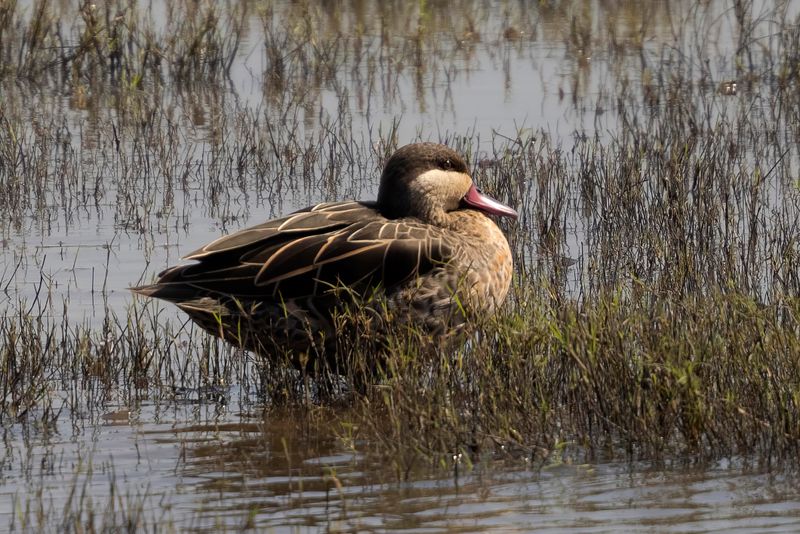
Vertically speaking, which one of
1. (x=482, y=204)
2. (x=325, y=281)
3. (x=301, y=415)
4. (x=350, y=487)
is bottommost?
(x=350, y=487)

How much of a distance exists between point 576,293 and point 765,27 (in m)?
8.71

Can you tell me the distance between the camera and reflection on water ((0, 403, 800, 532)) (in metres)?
5.19

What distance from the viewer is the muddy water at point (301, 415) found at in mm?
5297

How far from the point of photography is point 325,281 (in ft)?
23.0

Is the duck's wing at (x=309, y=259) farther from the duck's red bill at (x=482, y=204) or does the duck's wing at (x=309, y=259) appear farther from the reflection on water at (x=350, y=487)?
the reflection on water at (x=350, y=487)

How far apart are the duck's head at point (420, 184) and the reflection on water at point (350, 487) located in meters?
1.42

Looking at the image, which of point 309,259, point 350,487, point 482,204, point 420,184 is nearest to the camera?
point 350,487

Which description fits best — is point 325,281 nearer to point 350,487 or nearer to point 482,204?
point 482,204

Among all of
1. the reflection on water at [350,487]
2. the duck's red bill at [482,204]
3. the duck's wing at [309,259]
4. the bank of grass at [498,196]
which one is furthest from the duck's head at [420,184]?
the reflection on water at [350,487]

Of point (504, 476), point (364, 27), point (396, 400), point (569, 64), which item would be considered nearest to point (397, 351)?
point (396, 400)

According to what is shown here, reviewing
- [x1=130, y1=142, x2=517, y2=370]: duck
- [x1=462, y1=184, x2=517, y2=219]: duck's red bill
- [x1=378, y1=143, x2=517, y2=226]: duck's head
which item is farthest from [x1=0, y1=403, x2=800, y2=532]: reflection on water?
[x1=462, y1=184, x2=517, y2=219]: duck's red bill

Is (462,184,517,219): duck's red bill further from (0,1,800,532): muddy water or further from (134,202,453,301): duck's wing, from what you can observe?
(0,1,800,532): muddy water

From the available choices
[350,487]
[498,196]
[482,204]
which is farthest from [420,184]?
[498,196]

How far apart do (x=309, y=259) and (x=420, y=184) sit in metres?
0.86
